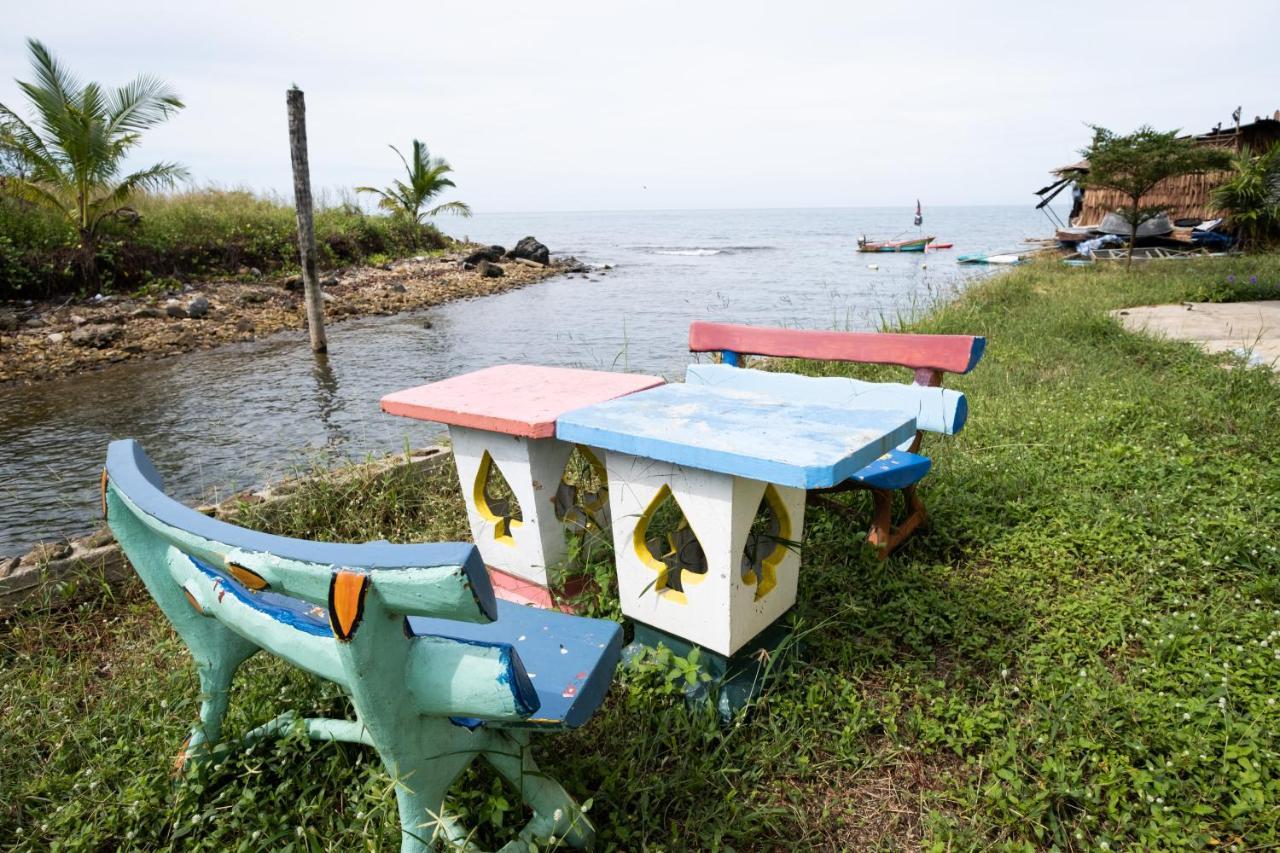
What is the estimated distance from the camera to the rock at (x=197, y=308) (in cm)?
1085

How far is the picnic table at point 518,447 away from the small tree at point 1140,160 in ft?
44.0

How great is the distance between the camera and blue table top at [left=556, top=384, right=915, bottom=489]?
154 cm

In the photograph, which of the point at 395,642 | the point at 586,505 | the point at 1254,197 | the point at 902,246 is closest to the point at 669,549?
the point at 586,505

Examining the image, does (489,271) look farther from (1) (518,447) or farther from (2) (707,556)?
(2) (707,556)

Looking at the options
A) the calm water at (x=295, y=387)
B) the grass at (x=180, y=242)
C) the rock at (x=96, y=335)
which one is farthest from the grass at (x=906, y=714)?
the grass at (x=180, y=242)

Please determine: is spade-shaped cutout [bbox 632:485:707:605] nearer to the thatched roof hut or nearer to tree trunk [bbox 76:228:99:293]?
tree trunk [bbox 76:228:99:293]

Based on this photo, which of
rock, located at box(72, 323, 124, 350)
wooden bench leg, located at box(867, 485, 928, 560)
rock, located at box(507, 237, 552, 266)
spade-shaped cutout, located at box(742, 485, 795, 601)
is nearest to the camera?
spade-shaped cutout, located at box(742, 485, 795, 601)

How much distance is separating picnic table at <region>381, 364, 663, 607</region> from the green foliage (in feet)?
55.6

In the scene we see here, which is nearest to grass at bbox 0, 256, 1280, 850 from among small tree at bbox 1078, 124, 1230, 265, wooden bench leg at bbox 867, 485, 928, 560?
wooden bench leg at bbox 867, 485, 928, 560

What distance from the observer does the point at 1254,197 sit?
14070 millimetres

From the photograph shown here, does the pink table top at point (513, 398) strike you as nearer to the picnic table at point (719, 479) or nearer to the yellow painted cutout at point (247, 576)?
the picnic table at point (719, 479)

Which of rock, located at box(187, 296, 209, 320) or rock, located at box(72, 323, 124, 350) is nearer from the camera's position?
rock, located at box(72, 323, 124, 350)

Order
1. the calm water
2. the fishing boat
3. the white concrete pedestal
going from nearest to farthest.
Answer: the white concrete pedestal → the calm water → the fishing boat

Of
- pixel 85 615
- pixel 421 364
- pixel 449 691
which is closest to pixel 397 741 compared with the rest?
pixel 449 691
